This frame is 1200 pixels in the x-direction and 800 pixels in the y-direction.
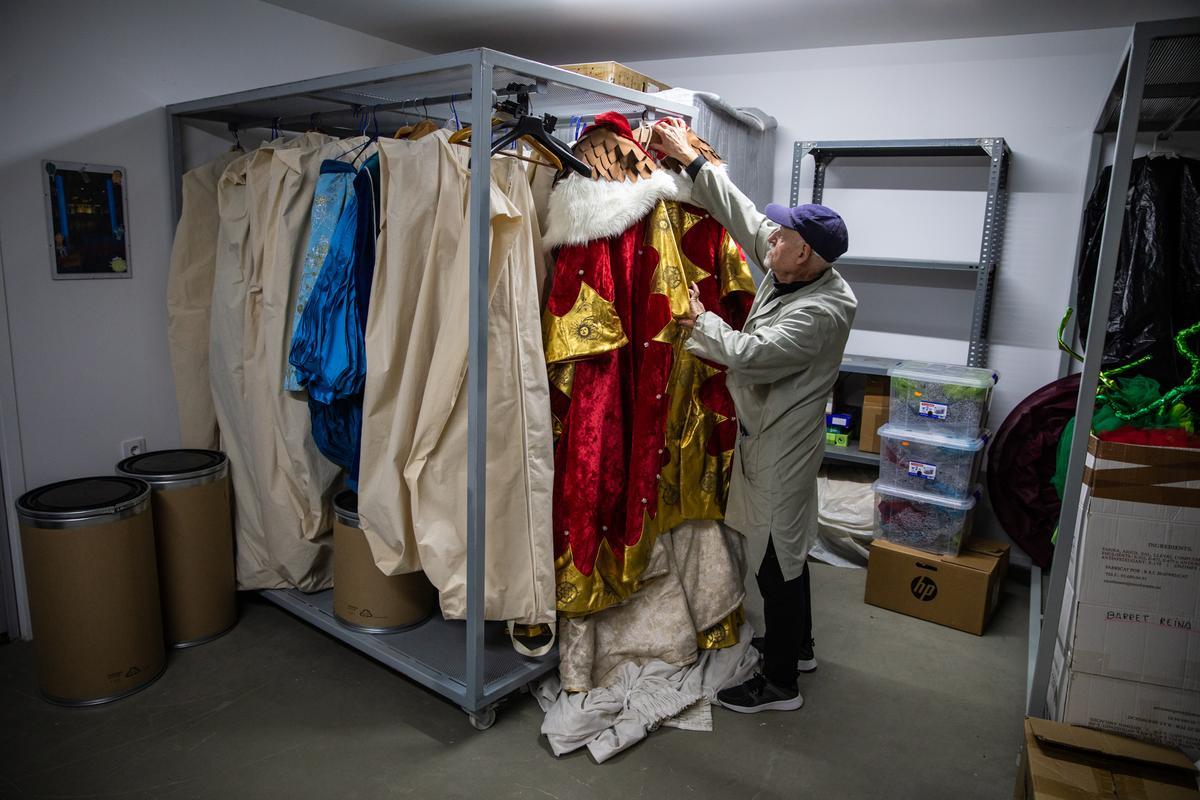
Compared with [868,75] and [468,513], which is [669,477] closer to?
[468,513]

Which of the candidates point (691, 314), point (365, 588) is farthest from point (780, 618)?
point (365, 588)

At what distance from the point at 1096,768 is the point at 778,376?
1223 millimetres

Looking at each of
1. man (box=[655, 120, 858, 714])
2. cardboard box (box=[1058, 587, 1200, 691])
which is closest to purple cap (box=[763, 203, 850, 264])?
man (box=[655, 120, 858, 714])

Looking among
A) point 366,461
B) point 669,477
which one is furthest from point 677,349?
point 366,461

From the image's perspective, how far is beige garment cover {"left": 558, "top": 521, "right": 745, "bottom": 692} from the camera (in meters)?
2.53

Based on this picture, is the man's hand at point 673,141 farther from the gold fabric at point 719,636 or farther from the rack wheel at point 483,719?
the rack wheel at point 483,719

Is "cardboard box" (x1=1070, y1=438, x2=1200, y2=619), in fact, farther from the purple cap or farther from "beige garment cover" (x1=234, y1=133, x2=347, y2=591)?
"beige garment cover" (x1=234, y1=133, x2=347, y2=591)

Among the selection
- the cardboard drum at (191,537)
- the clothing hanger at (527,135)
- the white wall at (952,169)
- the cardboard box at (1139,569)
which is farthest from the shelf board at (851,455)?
the cardboard drum at (191,537)

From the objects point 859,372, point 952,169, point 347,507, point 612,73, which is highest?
point 612,73

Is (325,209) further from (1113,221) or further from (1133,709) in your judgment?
(1133,709)

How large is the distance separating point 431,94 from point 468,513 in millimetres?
1349

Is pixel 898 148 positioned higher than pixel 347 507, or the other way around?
pixel 898 148

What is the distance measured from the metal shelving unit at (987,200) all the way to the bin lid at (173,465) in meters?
2.66

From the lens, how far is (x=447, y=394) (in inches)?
85.2
